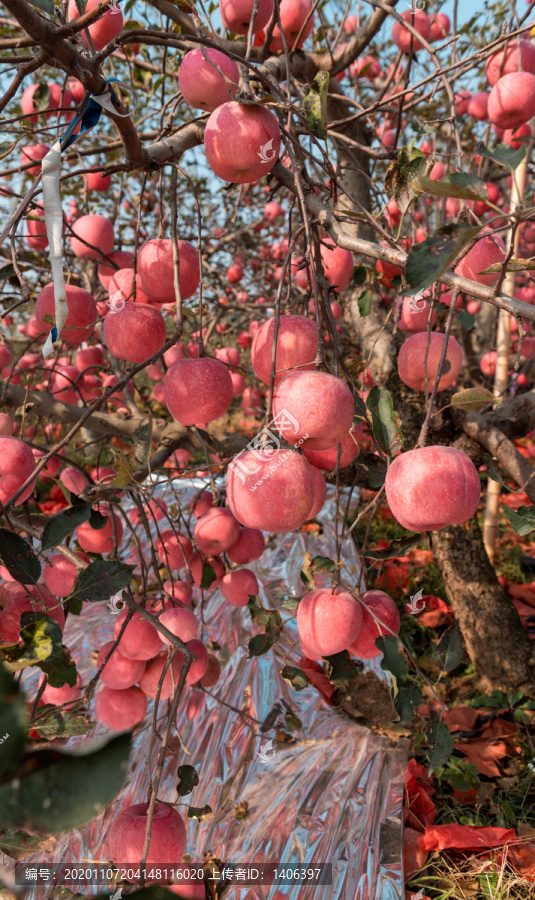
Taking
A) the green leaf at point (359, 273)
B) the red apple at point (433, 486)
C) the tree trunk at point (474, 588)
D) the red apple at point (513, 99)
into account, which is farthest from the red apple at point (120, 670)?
the red apple at point (513, 99)

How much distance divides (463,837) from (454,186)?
1385 millimetres

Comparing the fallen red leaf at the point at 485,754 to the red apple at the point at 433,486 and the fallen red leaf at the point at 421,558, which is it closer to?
the fallen red leaf at the point at 421,558

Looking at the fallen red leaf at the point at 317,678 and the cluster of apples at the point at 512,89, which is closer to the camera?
the cluster of apples at the point at 512,89

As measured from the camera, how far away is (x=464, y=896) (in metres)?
1.15

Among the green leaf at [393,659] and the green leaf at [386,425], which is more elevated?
the green leaf at [386,425]

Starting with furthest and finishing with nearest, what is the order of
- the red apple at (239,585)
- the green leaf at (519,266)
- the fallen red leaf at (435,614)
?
1. the fallen red leaf at (435,614)
2. the red apple at (239,585)
3. the green leaf at (519,266)

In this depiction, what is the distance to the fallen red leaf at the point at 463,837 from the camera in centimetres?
121

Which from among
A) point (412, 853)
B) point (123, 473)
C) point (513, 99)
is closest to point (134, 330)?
point (123, 473)

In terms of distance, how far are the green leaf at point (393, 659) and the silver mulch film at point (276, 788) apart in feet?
0.66

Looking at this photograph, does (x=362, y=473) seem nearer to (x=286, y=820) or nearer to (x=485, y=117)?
(x=286, y=820)

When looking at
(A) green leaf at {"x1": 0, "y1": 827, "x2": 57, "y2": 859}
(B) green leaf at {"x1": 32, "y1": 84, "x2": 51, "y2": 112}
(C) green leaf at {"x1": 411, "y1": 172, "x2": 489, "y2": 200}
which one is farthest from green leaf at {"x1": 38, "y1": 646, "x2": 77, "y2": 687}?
(B) green leaf at {"x1": 32, "y1": 84, "x2": 51, "y2": 112}

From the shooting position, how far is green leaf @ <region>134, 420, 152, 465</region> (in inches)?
32.9

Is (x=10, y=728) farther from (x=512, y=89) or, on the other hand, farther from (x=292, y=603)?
(x=512, y=89)

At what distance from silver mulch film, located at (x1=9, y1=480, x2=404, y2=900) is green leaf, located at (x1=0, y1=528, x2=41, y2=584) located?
1.75 feet
